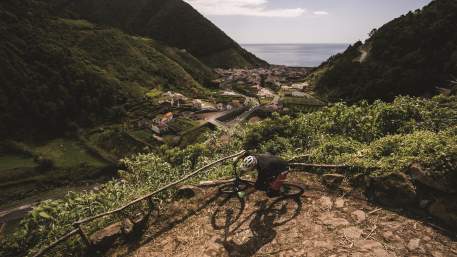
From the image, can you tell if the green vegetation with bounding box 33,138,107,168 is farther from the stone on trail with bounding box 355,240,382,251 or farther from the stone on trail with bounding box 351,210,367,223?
the stone on trail with bounding box 355,240,382,251

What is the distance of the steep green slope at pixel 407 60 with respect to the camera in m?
75.0

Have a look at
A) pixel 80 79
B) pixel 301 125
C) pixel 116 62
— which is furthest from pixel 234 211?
pixel 116 62

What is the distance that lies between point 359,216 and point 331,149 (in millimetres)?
3222

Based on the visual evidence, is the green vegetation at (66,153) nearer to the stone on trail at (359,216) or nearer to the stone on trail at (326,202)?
the stone on trail at (326,202)

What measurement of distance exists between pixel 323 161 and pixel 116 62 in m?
148

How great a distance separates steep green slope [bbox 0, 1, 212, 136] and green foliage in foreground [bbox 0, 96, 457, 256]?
111551 mm

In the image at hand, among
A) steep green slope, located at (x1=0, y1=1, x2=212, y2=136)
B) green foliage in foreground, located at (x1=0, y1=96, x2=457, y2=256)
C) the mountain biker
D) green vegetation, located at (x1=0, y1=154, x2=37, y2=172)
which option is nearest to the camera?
the mountain biker

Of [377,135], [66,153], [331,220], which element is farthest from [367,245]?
[66,153]

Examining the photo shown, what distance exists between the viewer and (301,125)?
14.1 meters

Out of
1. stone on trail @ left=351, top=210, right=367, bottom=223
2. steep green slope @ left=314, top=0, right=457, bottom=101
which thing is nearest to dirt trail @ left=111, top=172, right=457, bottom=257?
stone on trail @ left=351, top=210, right=367, bottom=223

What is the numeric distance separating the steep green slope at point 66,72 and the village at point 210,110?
558 inches

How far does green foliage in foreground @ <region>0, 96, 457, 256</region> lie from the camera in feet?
26.6

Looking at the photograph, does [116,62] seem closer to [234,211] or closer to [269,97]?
[269,97]

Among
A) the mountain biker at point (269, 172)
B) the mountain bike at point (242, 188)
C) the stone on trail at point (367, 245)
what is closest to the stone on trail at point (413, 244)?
the stone on trail at point (367, 245)
